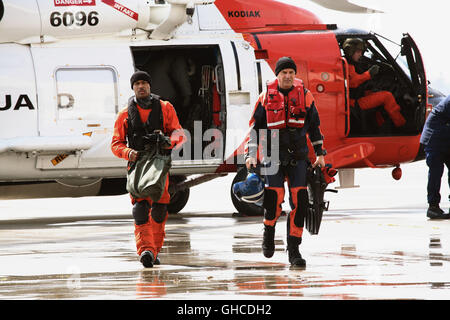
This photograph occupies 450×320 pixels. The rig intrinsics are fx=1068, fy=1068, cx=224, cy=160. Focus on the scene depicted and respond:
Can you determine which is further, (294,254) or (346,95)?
(346,95)

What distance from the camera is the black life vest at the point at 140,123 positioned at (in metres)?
9.92

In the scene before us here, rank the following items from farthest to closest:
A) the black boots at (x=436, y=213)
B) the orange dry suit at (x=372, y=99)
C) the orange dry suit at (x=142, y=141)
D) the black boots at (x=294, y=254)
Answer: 1. the orange dry suit at (x=372, y=99)
2. the black boots at (x=436, y=213)
3. the orange dry suit at (x=142, y=141)
4. the black boots at (x=294, y=254)

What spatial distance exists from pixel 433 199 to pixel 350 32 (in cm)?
315

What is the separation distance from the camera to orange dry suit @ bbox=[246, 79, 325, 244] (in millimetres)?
9789

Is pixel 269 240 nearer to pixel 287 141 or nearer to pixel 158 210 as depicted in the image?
pixel 287 141

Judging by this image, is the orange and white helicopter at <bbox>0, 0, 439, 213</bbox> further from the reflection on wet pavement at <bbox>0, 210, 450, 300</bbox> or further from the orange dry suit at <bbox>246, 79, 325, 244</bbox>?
the orange dry suit at <bbox>246, 79, 325, 244</bbox>

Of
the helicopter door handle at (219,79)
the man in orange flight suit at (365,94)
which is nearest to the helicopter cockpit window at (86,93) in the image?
the helicopter door handle at (219,79)

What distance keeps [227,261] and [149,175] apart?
1.19 metres

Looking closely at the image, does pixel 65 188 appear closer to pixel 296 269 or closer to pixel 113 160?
pixel 113 160

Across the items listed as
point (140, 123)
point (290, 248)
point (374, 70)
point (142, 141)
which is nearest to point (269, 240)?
point (290, 248)

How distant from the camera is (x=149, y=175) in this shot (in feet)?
31.8

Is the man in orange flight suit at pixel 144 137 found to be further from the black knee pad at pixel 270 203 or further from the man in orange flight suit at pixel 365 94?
the man in orange flight suit at pixel 365 94
